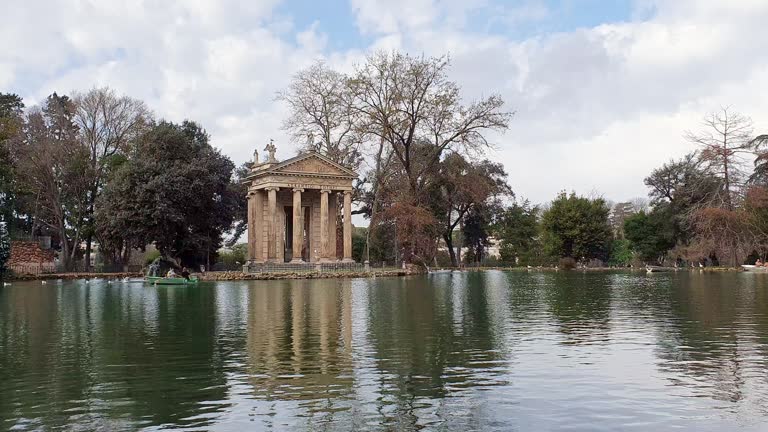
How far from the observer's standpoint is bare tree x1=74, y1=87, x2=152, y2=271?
64.4 metres

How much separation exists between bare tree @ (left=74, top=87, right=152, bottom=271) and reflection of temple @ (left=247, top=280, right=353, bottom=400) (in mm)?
Answer: 45686

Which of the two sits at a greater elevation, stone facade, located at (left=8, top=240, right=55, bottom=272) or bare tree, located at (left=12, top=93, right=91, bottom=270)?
bare tree, located at (left=12, top=93, right=91, bottom=270)

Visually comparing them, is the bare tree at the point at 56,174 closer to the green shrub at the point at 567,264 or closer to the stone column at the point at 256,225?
the stone column at the point at 256,225

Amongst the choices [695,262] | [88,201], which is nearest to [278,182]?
[88,201]

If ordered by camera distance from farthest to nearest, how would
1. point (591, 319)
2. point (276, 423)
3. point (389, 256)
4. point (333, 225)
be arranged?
point (389, 256)
point (333, 225)
point (591, 319)
point (276, 423)

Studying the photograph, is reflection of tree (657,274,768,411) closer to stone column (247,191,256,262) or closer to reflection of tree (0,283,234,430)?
reflection of tree (0,283,234,430)

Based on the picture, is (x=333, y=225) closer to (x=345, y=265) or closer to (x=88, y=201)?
(x=345, y=265)

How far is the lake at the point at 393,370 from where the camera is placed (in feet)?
29.5

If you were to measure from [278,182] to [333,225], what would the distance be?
6610mm

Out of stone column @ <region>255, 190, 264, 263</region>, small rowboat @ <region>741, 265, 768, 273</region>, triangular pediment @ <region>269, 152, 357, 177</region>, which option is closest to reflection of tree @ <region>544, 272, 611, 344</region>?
small rowboat @ <region>741, 265, 768, 273</region>

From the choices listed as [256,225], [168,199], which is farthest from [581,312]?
[256,225]

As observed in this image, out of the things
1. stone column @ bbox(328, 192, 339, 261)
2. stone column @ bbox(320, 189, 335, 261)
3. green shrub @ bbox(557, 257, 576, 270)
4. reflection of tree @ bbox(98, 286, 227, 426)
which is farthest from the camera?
green shrub @ bbox(557, 257, 576, 270)

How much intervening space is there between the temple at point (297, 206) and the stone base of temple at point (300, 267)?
0.22 metres

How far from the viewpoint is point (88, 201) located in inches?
2640
